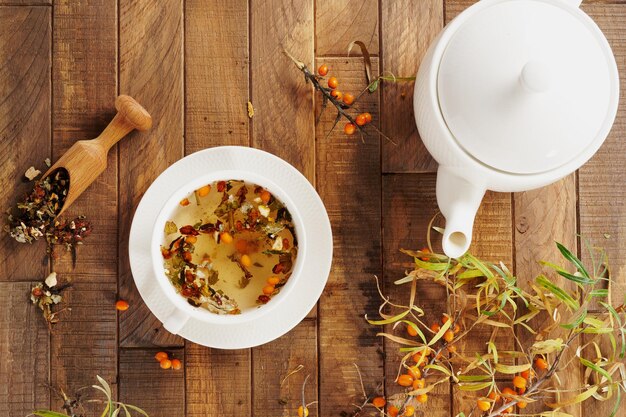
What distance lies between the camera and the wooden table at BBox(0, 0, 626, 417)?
1.04m

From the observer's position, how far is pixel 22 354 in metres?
1.04

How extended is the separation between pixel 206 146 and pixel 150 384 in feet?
1.42

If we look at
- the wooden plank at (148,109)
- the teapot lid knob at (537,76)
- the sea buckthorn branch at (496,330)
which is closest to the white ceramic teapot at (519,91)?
the teapot lid knob at (537,76)

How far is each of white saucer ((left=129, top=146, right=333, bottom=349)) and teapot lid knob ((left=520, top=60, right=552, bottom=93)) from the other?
1.27 ft

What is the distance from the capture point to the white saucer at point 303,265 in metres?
0.94

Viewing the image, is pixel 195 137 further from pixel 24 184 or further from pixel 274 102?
pixel 24 184

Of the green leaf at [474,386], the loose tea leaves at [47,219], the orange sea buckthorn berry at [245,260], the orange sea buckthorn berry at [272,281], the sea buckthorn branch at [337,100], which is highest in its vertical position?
the sea buckthorn branch at [337,100]

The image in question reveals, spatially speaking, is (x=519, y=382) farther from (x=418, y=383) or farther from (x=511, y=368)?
(x=418, y=383)

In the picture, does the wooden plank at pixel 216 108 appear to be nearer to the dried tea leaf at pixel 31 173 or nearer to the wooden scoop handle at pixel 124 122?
the wooden scoop handle at pixel 124 122

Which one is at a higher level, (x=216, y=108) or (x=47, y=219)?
(x=216, y=108)

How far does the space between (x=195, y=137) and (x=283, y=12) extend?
→ 0.27m

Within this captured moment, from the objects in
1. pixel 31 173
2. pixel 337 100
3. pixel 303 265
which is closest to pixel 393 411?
pixel 303 265

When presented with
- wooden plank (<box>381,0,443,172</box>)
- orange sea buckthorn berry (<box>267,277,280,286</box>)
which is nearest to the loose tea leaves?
orange sea buckthorn berry (<box>267,277,280,286</box>)

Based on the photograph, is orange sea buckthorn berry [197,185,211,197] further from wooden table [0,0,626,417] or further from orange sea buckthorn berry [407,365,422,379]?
orange sea buckthorn berry [407,365,422,379]
